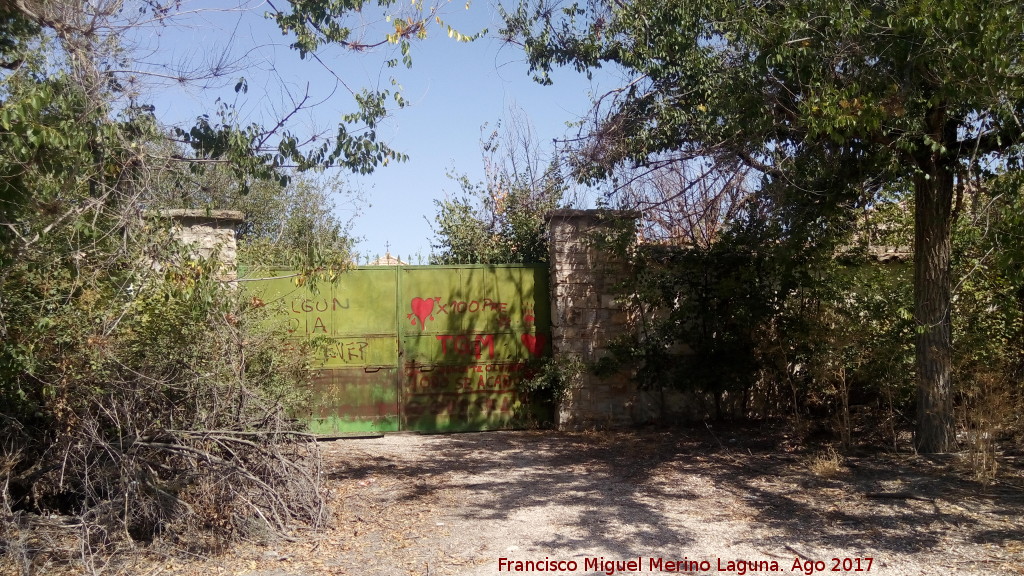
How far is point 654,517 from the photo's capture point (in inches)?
223

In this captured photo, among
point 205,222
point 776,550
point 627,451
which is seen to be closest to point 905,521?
point 776,550

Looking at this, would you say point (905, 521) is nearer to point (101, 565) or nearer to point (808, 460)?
point (808, 460)

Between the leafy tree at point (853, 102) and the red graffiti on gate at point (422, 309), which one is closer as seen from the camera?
the leafy tree at point (853, 102)

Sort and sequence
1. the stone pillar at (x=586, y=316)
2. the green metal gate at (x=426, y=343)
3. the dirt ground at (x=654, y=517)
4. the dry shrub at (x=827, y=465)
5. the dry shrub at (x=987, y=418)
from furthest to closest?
the stone pillar at (x=586, y=316) < the green metal gate at (x=426, y=343) < the dry shrub at (x=827, y=465) < the dry shrub at (x=987, y=418) < the dirt ground at (x=654, y=517)

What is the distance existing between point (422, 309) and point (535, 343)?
145cm

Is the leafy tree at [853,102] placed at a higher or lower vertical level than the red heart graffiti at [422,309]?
higher

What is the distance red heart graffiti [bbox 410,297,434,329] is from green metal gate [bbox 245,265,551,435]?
0.04 ft

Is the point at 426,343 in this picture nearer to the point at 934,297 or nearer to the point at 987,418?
the point at 934,297

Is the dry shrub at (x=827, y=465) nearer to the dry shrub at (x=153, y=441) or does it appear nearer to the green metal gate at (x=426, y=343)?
the green metal gate at (x=426, y=343)

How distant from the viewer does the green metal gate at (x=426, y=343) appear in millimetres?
9195

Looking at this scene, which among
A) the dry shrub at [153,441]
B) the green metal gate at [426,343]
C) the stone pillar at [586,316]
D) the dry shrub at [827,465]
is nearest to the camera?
the dry shrub at [153,441]

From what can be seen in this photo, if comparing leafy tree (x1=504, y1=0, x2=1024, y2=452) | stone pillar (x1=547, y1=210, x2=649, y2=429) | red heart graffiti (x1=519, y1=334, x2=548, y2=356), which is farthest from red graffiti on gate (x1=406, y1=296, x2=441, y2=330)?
leafy tree (x1=504, y1=0, x2=1024, y2=452)

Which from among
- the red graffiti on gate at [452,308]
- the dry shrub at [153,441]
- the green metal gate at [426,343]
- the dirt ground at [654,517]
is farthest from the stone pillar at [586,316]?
the dry shrub at [153,441]

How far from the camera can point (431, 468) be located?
7543 mm
